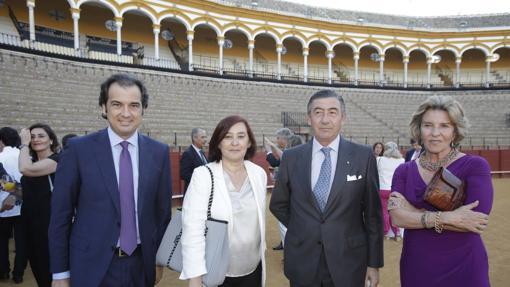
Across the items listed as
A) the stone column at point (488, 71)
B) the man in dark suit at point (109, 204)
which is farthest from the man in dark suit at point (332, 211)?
the stone column at point (488, 71)

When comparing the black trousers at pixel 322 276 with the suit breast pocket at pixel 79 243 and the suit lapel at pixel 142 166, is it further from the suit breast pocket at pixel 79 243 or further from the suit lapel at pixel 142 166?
the suit breast pocket at pixel 79 243

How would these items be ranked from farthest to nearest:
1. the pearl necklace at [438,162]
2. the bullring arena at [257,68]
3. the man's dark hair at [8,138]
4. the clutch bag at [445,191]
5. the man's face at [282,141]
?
1. the bullring arena at [257,68]
2. the man's face at [282,141]
3. the man's dark hair at [8,138]
4. the pearl necklace at [438,162]
5. the clutch bag at [445,191]

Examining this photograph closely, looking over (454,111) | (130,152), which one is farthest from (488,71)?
(130,152)

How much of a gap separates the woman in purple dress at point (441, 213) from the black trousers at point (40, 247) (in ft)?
9.77

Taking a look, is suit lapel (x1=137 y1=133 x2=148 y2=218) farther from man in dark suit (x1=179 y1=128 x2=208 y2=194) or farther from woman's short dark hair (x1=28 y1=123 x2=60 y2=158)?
man in dark suit (x1=179 y1=128 x2=208 y2=194)

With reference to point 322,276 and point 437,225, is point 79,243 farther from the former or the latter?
point 437,225

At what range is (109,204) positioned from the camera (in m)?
1.82

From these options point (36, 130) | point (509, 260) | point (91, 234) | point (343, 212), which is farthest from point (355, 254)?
point (509, 260)

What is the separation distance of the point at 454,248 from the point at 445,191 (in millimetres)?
362

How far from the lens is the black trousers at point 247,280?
209 cm

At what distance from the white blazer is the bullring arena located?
2.20 meters

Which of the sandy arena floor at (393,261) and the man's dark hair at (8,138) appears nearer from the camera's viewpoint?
the sandy arena floor at (393,261)

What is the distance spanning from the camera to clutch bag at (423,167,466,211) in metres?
1.68

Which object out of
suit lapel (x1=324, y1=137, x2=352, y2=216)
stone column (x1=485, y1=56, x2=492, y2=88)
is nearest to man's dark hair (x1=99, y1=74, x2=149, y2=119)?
suit lapel (x1=324, y1=137, x2=352, y2=216)
